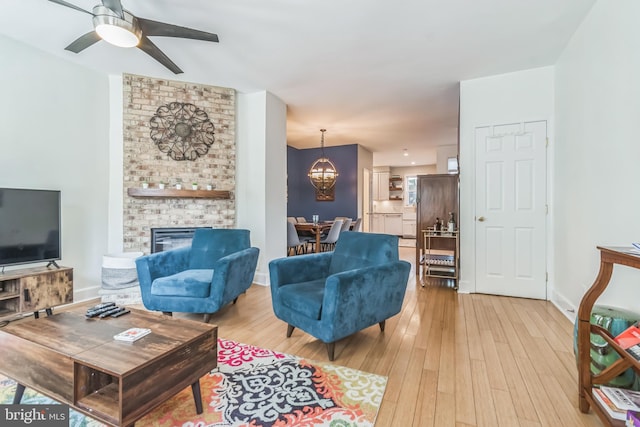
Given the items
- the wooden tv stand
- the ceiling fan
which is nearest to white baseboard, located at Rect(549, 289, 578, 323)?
the ceiling fan

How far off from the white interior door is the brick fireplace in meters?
3.35

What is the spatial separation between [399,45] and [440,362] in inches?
112

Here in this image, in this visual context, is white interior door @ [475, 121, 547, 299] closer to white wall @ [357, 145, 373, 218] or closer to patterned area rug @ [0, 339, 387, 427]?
patterned area rug @ [0, 339, 387, 427]

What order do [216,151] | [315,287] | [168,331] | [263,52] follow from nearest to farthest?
[168,331]
[315,287]
[263,52]
[216,151]

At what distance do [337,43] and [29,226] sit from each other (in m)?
3.41

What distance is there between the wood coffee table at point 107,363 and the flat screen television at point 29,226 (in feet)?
5.08

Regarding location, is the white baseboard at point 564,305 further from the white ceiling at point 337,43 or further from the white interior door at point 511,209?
the white ceiling at point 337,43

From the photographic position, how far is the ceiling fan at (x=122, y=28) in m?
2.06

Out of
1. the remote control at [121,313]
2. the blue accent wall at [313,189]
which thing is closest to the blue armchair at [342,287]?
the remote control at [121,313]

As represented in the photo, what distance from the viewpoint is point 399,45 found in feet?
9.82

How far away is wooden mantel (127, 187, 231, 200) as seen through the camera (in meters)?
3.77

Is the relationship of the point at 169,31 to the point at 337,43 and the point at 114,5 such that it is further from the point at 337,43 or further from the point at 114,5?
the point at 337,43

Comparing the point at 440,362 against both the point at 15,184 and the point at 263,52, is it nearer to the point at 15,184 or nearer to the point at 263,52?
the point at 263,52

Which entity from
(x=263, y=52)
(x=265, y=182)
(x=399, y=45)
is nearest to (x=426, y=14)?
(x=399, y=45)
